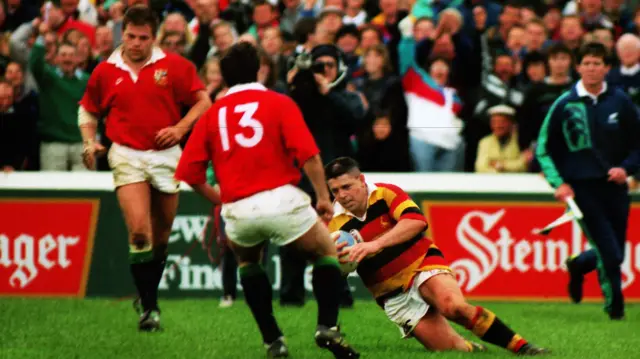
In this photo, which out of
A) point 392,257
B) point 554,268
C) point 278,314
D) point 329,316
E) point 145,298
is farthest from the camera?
point 554,268

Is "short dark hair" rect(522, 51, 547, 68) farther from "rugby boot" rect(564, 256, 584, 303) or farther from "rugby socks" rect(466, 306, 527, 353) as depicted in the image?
"rugby socks" rect(466, 306, 527, 353)

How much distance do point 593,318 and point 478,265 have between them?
7.69 ft

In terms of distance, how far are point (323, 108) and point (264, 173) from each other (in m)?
4.31

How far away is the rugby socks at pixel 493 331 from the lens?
8.65 meters

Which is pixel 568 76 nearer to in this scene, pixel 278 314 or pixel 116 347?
pixel 278 314

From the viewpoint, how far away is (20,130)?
14883 millimetres

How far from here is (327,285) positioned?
849 cm

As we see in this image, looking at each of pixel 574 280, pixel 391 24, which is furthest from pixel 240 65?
pixel 391 24

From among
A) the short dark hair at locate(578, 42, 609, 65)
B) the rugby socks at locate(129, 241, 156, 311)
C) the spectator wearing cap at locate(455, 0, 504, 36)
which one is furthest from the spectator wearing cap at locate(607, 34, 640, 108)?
the rugby socks at locate(129, 241, 156, 311)

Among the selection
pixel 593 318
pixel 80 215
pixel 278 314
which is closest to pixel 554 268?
pixel 593 318

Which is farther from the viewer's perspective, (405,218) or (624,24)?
(624,24)

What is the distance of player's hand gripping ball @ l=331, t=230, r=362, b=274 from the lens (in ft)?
28.8

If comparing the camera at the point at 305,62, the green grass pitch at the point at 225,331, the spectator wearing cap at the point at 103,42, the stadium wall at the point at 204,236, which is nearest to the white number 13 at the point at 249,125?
the green grass pitch at the point at 225,331

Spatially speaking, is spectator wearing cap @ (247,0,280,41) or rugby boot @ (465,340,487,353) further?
spectator wearing cap @ (247,0,280,41)
